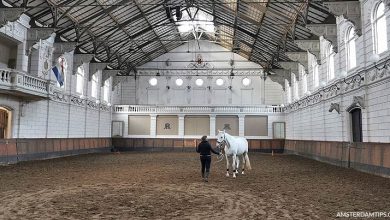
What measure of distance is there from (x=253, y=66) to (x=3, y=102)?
31669 mm

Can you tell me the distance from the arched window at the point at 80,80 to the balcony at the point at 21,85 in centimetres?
918

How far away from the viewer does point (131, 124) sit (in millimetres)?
43125

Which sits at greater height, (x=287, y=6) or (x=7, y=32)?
(x=287, y=6)

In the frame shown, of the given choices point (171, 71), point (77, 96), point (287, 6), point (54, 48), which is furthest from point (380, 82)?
point (171, 71)

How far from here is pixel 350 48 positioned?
20.0 m

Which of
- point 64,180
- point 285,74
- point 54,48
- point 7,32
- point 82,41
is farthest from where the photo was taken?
point 285,74

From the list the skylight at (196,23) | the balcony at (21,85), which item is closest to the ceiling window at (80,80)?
the balcony at (21,85)

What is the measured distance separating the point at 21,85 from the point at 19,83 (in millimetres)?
197

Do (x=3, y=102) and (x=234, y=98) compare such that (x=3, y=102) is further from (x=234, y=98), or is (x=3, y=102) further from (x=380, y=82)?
(x=234, y=98)

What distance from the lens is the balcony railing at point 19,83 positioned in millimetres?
19531

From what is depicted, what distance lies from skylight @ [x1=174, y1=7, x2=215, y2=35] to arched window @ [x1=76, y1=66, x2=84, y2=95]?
1184 cm

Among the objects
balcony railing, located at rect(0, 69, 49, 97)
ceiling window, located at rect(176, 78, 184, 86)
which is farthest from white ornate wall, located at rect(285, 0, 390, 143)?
balcony railing, located at rect(0, 69, 49, 97)

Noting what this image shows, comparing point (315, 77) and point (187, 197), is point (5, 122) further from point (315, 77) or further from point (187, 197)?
point (315, 77)

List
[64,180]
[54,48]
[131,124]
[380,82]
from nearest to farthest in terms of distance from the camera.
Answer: [64,180]
[380,82]
[54,48]
[131,124]
